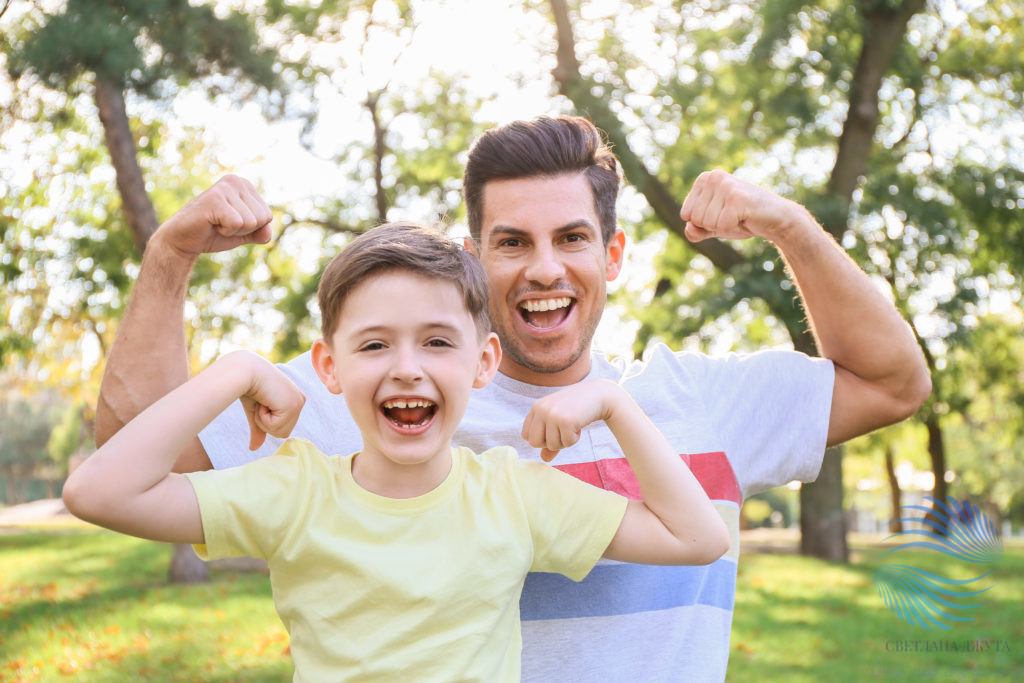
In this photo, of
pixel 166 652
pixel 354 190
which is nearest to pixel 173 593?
pixel 166 652

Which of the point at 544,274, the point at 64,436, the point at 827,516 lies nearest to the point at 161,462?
the point at 544,274

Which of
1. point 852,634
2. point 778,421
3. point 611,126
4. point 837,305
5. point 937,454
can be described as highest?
point 611,126

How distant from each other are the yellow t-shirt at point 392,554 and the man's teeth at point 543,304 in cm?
92

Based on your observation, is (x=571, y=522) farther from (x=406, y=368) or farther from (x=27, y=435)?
(x=27, y=435)

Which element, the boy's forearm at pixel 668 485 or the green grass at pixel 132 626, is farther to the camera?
the green grass at pixel 132 626

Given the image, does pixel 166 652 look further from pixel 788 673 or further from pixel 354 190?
pixel 354 190

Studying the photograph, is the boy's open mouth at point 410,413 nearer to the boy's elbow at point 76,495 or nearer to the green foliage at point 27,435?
the boy's elbow at point 76,495

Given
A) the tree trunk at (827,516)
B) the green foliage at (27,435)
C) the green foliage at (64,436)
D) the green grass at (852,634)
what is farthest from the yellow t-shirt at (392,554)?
the green foliage at (64,436)

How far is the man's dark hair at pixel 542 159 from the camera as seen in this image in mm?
2939

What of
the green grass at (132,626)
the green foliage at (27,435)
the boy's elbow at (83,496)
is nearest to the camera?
the boy's elbow at (83,496)

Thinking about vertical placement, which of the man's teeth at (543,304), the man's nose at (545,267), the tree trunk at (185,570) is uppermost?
the man's nose at (545,267)

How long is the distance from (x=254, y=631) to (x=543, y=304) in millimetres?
6566

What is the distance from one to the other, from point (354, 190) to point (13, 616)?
914 centimetres

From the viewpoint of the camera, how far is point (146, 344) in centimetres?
235
